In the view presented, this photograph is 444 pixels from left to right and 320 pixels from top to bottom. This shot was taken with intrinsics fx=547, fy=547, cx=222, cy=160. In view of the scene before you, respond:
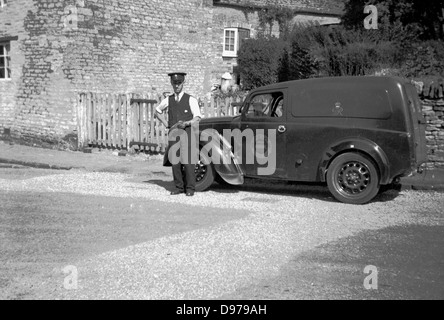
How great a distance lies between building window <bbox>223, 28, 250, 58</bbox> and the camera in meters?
25.0

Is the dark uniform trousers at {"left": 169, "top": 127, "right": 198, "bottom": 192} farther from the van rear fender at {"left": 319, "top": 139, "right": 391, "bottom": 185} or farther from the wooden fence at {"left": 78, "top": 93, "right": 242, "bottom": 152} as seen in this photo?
the wooden fence at {"left": 78, "top": 93, "right": 242, "bottom": 152}

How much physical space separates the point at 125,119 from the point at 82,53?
8.29 ft

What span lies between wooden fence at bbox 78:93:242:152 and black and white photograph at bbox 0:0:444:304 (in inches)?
1.9

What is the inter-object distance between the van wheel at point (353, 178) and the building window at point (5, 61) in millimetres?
11809

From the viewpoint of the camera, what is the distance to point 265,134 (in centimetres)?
904

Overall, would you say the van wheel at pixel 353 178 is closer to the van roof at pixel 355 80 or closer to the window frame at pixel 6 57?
the van roof at pixel 355 80

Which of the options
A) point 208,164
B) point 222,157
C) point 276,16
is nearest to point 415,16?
point 222,157

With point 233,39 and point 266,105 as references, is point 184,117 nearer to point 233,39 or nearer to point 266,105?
point 266,105

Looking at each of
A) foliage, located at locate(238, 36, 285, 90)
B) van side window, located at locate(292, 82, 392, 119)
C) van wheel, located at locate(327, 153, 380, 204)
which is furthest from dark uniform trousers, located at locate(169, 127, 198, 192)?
foliage, located at locate(238, 36, 285, 90)

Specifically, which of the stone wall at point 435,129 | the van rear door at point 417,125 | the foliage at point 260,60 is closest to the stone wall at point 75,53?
the foliage at point 260,60

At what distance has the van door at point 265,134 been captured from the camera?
895cm

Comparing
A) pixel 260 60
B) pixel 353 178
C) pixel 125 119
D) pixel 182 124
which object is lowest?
pixel 353 178
